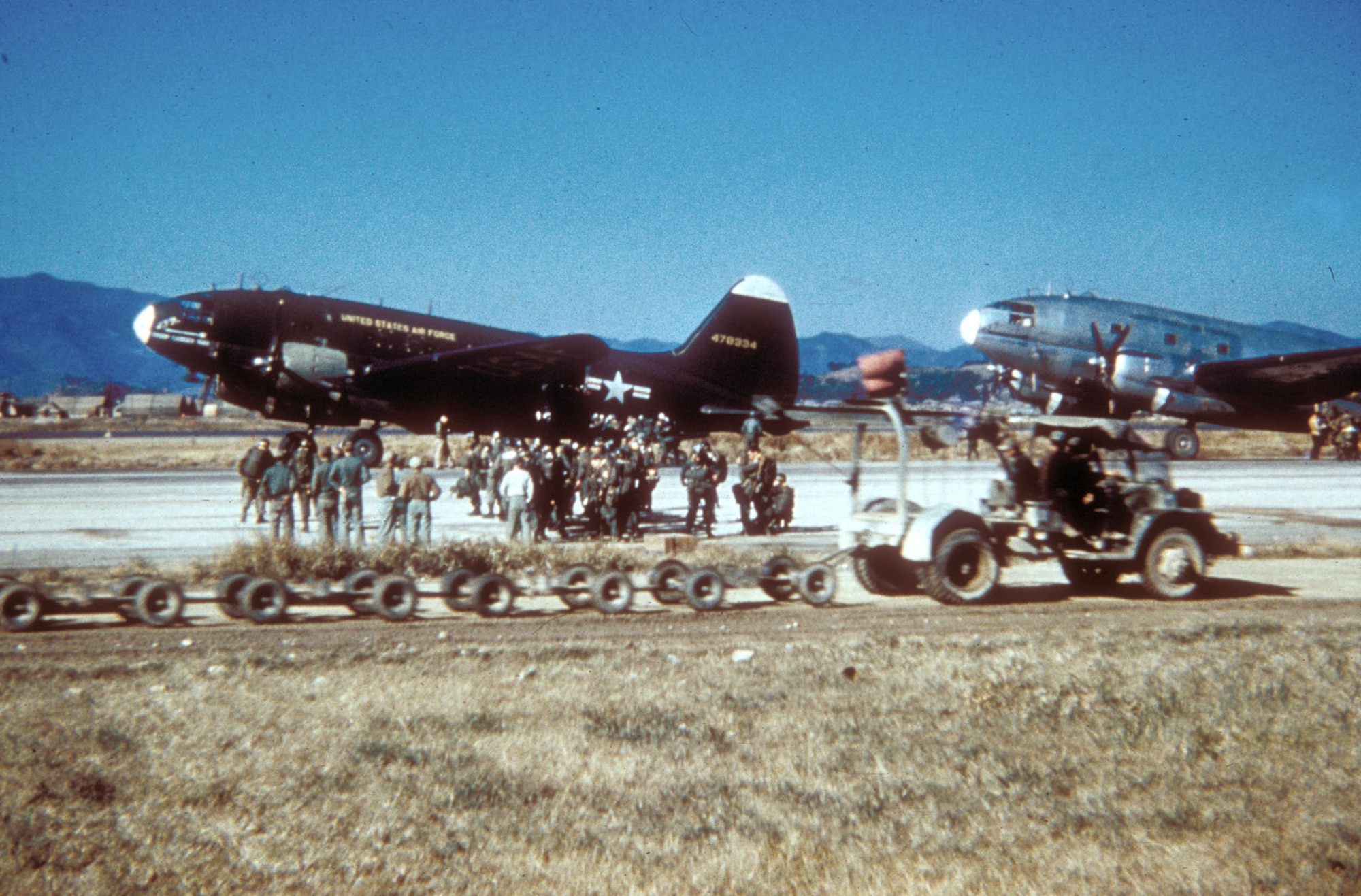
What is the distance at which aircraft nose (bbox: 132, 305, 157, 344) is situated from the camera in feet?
74.9

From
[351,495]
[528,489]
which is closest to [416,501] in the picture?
[351,495]

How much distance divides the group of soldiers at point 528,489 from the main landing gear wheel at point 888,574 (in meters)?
6.75

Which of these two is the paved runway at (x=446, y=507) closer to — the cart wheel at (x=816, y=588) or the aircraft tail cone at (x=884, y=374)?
the cart wheel at (x=816, y=588)

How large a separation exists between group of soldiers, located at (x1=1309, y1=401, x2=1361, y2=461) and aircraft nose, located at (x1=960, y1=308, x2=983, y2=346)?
18506 millimetres

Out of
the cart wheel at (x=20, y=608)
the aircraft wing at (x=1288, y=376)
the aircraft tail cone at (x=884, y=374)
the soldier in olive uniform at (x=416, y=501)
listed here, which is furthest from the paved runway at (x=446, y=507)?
the aircraft tail cone at (x=884, y=374)

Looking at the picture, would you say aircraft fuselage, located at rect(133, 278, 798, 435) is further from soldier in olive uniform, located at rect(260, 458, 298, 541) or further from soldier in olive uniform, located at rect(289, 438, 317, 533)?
soldier in olive uniform, located at rect(260, 458, 298, 541)

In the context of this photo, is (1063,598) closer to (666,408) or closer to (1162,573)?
(1162,573)

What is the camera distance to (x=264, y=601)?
445 inches

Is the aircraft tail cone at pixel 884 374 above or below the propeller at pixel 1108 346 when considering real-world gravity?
below

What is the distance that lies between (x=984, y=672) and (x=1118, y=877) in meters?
3.81

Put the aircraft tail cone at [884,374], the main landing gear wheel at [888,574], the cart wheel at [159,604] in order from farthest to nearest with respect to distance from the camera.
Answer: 1. the main landing gear wheel at [888,574]
2. the aircraft tail cone at [884,374]
3. the cart wheel at [159,604]

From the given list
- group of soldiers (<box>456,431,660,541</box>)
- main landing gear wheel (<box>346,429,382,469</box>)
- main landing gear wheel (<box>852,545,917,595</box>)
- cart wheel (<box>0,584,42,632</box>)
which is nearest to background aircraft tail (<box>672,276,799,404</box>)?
group of soldiers (<box>456,431,660,541</box>)

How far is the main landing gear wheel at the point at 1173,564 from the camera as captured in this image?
42.2 ft

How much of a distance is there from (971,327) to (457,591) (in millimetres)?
25538
